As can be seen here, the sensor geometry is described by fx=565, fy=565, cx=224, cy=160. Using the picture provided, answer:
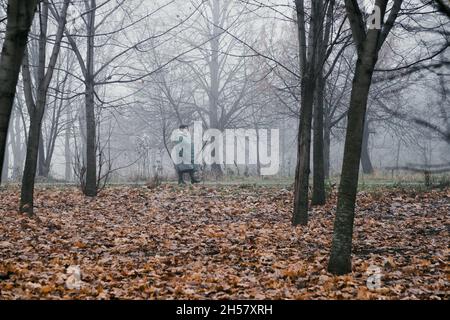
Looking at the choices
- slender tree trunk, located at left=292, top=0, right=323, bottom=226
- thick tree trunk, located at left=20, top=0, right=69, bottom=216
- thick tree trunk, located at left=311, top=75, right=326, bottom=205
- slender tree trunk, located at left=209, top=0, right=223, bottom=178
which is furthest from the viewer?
slender tree trunk, located at left=209, top=0, right=223, bottom=178

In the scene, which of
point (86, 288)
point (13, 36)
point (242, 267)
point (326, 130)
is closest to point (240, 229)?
point (242, 267)

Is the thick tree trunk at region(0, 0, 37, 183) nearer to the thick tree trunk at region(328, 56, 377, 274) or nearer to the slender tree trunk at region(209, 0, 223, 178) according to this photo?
the thick tree trunk at region(328, 56, 377, 274)

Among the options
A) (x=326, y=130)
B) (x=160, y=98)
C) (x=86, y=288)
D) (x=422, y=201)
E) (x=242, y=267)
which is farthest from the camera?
(x=160, y=98)

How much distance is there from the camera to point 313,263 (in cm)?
742

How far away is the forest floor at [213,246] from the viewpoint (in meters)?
5.97

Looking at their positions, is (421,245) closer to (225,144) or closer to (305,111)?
(305,111)

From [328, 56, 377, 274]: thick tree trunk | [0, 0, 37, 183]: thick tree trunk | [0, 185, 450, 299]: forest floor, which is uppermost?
[0, 0, 37, 183]: thick tree trunk

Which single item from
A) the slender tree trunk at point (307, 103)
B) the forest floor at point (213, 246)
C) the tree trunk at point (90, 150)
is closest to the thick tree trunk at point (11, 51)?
the forest floor at point (213, 246)

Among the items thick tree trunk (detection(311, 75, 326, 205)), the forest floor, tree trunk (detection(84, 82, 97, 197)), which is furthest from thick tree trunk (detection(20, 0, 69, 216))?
thick tree trunk (detection(311, 75, 326, 205))

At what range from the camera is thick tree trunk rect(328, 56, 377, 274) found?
6555mm

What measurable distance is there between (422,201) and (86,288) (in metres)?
9.88

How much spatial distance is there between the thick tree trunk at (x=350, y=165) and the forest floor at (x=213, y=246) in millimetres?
278

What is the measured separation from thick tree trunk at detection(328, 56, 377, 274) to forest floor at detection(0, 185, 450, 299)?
278mm

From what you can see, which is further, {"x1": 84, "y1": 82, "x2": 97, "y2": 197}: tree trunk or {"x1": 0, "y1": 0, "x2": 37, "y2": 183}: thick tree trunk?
{"x1": 84, "y1": 82, "x2": 97, "y2": 197}: tree trunk
